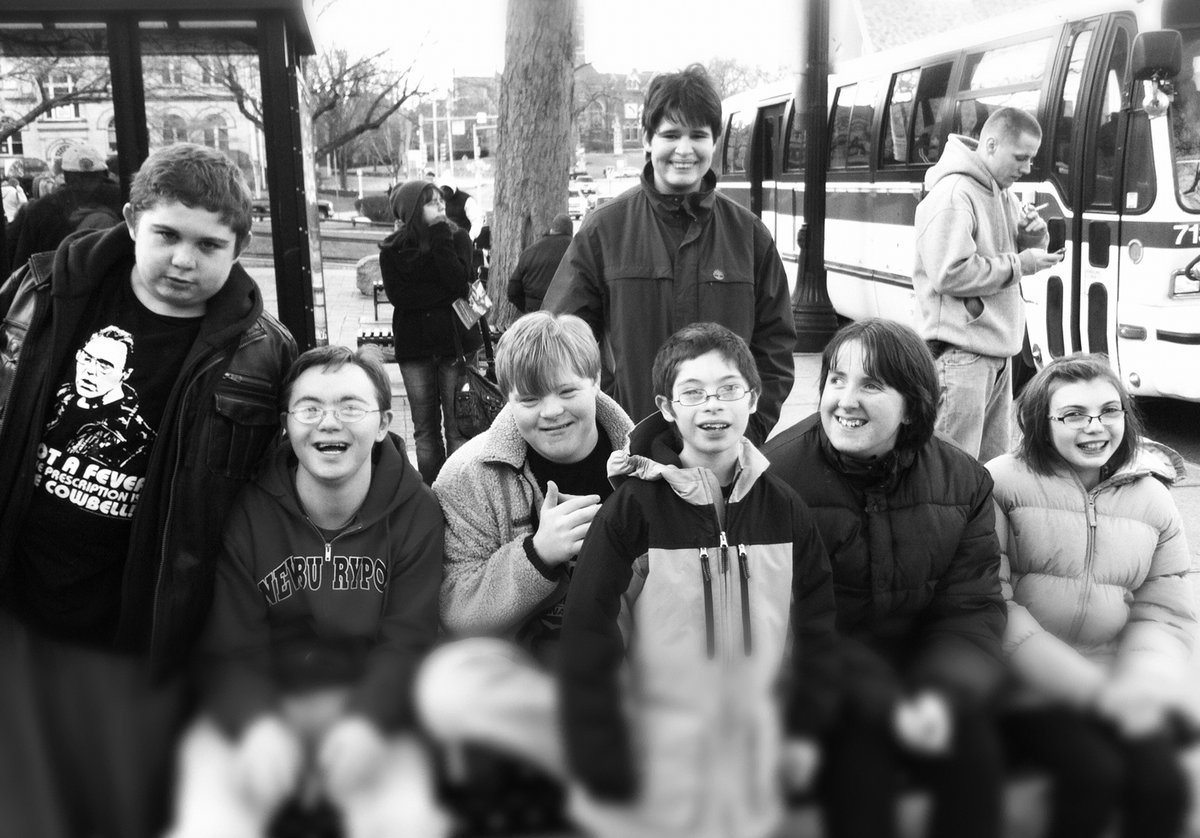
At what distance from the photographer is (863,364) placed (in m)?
2.90

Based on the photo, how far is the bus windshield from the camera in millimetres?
7359

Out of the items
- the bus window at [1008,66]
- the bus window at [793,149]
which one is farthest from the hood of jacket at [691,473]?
the bus window at [793,149]

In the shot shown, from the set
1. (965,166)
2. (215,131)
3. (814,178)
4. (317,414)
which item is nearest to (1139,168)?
(965,166)

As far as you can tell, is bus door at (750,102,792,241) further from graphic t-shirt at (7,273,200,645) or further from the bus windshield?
graphic t-shirt at (7,273,200,645)

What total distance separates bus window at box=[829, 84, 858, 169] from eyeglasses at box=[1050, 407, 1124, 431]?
10.1 metres

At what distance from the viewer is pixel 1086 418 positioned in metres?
3.04

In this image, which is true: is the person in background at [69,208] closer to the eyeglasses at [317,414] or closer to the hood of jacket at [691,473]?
the eyeglasses at [317,414]

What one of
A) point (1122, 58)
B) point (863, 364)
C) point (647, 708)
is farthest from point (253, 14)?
point (1122, 58)

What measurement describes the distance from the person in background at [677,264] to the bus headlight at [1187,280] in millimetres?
4556

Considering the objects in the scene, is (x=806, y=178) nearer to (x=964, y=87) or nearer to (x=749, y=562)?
(x=964, y=87)

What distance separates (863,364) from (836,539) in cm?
42

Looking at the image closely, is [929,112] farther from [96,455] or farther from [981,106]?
[96,455]

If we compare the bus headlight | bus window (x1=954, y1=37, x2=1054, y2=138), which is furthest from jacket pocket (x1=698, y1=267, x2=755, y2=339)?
bus window (x1=954, y1=37, x2=1054, y2=138)

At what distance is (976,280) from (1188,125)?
11.6 ft
